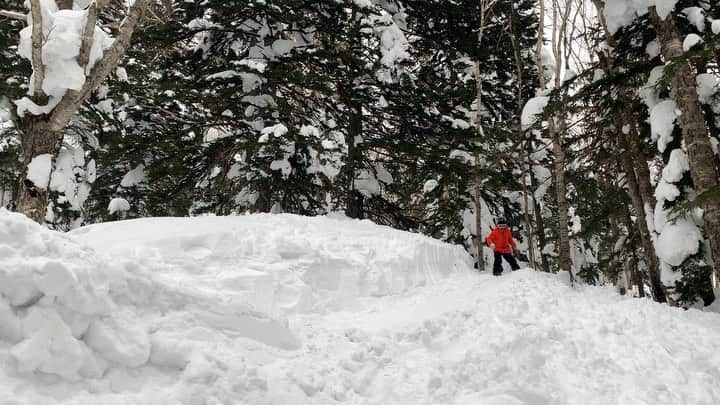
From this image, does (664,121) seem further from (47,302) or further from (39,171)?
(39,171)

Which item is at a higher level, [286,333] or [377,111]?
[377,111]

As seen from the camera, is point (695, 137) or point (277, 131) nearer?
point (695, 137)

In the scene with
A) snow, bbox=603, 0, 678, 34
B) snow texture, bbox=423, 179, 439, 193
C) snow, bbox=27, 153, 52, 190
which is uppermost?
snow, bbox=603, 0, 678, 34

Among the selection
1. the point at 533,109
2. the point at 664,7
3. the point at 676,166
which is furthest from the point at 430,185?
the point at 664,7

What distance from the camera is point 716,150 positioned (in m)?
6.92

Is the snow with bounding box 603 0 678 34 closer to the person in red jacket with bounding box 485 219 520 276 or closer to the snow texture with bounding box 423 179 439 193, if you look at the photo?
the person in red jacket with bounding box 485 219 520 276

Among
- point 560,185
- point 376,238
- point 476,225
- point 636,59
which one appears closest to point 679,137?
point 636,59

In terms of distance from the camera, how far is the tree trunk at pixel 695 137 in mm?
6133

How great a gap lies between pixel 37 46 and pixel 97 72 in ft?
2.47

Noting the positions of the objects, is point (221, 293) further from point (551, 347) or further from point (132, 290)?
point (551, 347)

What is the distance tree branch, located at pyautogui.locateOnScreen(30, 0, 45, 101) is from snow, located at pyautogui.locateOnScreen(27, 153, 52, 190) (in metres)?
0.86

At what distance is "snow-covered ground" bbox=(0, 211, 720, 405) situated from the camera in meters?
2.96

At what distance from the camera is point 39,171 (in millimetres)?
5871

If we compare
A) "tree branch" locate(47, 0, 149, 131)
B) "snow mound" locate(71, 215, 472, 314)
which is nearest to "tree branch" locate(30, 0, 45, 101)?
"tree branch" locate(47, 0, 149, 131)
